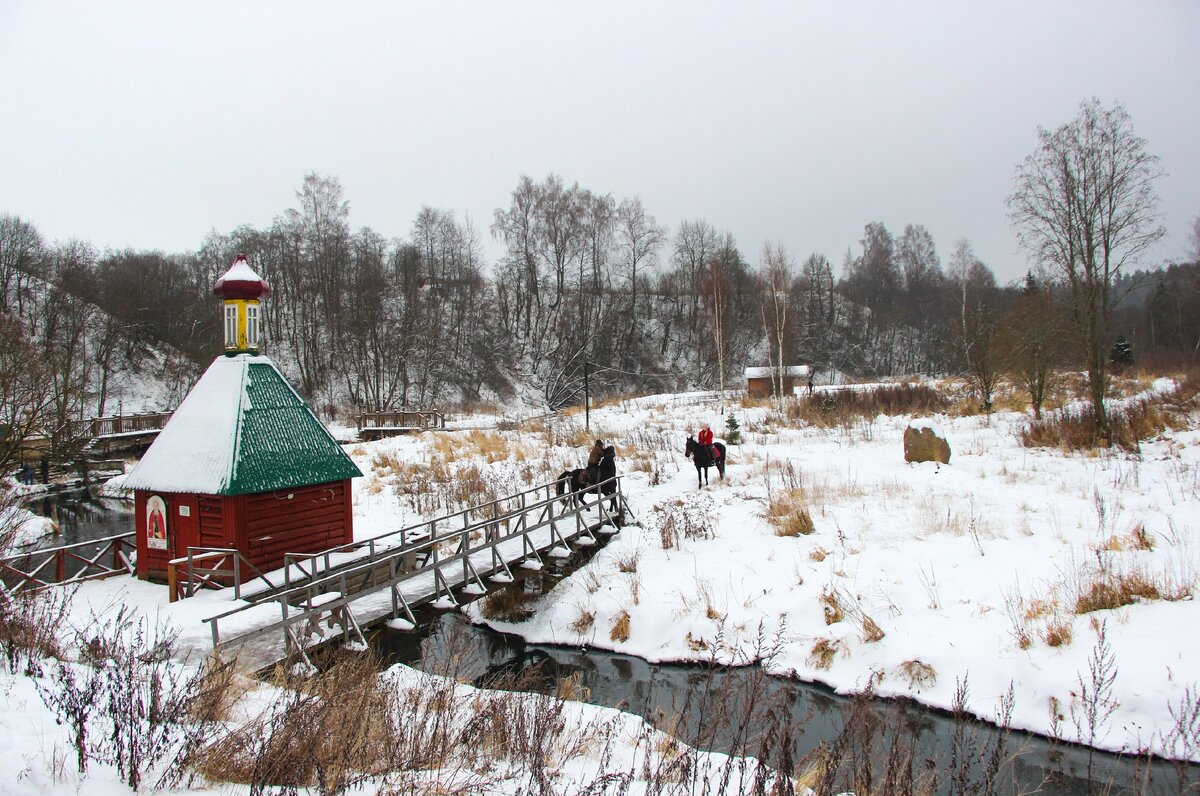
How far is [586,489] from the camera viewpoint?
13.7 meters

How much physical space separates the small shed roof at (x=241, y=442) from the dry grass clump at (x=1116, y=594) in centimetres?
1107

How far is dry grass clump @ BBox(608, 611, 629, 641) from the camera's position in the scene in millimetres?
10375

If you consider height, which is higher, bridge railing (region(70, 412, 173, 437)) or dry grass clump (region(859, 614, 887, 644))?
bridge railing (region(70, 412, 173, 437))

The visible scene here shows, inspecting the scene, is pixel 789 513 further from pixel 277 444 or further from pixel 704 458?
pixel 277 444

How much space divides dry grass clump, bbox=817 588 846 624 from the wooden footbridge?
462 centimetres

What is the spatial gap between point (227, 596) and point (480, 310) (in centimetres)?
4476

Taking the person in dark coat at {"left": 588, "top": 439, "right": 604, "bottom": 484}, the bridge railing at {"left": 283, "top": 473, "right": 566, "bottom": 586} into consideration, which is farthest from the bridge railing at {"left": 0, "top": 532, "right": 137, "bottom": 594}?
the person in dark coat at {"left": 588, "top": 439, "right": 604, "bottom": 484}

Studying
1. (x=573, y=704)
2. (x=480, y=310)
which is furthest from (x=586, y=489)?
(x=480, y=310)

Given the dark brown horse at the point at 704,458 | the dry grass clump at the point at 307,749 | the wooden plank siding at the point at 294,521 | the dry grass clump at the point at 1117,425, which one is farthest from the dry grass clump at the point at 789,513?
the dry grass clump at the point at 307,749

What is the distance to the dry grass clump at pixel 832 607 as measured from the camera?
941 cm

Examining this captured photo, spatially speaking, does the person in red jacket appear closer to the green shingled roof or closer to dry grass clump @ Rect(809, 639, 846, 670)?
dry grass clump @ Rect(809, 639, 846, 670)

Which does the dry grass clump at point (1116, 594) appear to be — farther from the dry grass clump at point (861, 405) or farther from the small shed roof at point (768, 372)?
the small shed roof at point (768, 372)

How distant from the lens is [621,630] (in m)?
10.4

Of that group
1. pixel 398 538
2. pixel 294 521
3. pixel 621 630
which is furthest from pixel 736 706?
pixel 398 538
